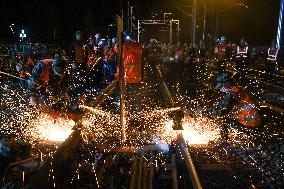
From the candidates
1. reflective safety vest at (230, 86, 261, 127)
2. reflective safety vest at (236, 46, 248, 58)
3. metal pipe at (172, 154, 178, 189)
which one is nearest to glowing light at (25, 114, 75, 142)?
metal pipe at (172, 154, 178, 189)

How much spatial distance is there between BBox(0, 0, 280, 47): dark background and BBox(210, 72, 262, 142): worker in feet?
92.6

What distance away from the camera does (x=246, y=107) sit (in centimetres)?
647

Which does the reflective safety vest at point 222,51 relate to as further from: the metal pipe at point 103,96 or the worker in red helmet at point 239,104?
the worker in red helmet at point 239,104

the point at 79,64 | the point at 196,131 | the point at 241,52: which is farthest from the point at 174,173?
the point at 241,52

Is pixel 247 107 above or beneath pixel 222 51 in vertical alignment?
beneath

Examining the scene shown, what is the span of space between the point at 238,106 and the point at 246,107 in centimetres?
20

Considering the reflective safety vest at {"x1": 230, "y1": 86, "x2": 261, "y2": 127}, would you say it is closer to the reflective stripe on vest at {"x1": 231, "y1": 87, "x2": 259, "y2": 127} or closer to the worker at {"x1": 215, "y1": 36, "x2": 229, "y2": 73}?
the reflective stripe on vest at {"x1": 231, "y1": 87, "x2": 259, "y2": 127}

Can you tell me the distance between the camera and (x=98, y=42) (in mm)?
14867

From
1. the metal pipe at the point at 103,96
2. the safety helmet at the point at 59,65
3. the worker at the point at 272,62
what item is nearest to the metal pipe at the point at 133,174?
the safety helmet at the point at 59,65

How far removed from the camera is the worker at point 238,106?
6418 mm

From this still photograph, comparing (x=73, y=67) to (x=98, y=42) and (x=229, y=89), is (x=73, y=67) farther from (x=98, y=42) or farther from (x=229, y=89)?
(x=229, y=89)

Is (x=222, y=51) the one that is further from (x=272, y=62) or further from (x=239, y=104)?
(x=239, y=104)

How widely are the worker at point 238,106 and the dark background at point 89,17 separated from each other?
28.2 meters

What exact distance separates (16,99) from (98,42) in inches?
197
